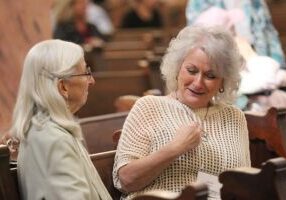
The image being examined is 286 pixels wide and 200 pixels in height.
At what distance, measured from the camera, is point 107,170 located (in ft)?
10.8

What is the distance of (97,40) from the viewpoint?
9398mm

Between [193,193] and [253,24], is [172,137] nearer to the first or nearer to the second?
[193,193]

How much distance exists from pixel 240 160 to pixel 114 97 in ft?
12.0

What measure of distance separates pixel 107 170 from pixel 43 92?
2.26 ft

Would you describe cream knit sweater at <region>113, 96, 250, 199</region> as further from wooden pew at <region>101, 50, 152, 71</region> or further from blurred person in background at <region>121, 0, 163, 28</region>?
blurred person in background at <region>121, 0, 163, 28</region>

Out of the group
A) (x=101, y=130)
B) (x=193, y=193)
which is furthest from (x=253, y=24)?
(x=193, y=193)

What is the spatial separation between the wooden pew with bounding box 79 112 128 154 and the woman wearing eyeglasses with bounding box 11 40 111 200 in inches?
63.4

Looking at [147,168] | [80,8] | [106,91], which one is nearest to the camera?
[147,168]

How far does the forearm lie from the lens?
2994mm

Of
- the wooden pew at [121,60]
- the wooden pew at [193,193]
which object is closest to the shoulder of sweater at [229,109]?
the wooden pew at [193,193]

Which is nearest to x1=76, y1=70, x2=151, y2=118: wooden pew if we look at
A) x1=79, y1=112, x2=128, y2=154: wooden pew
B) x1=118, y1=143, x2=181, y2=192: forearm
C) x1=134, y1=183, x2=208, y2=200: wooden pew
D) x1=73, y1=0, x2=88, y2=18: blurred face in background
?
x1=79, y1=112, x2=128, y2=154: wooden pew

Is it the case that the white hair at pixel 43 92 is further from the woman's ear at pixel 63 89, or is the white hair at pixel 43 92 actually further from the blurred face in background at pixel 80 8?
the blurred face in background at pixel 80 8

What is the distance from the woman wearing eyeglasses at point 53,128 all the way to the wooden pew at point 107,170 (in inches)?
17.6

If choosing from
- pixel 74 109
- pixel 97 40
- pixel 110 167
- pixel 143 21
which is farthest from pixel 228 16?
pixel 143 21
